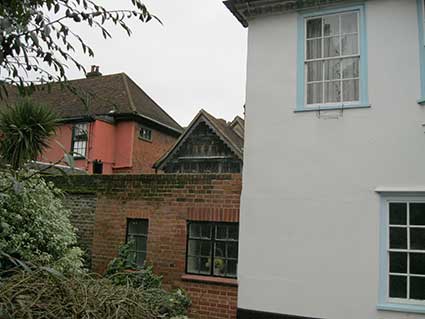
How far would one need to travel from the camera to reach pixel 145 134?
2122 cm

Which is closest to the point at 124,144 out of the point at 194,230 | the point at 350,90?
the point at 194,230

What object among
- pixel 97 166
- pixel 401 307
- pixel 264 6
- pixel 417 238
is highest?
pixel 264 6

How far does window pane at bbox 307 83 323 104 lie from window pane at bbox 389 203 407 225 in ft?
6.80

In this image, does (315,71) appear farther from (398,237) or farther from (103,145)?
(103,145)

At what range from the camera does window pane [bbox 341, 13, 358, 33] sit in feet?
22.7

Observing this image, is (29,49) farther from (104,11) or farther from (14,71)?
(104,11)

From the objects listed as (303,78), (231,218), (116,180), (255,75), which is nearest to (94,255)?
(116,180)

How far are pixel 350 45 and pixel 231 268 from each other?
450 centimetres

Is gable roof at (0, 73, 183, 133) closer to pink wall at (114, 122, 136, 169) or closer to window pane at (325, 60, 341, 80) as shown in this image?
pink wall at (114, 122, 136, 169)

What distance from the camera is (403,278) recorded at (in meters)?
6.21

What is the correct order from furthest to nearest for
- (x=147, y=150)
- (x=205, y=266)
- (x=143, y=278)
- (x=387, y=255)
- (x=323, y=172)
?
(x=147, y=150), (x=205, y=266), (x=143, y=278), (x=323, y=172), (x=387, y=255)

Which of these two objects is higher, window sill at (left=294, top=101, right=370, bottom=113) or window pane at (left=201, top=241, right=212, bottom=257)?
window sill at (left=294, top=101, right=370, bottom=113)

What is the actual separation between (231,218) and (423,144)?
136 inches

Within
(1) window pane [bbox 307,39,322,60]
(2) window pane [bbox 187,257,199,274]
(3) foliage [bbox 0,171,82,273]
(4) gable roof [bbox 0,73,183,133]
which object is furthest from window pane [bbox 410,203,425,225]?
(4) gable roof [bbox 0,73,183,133]
